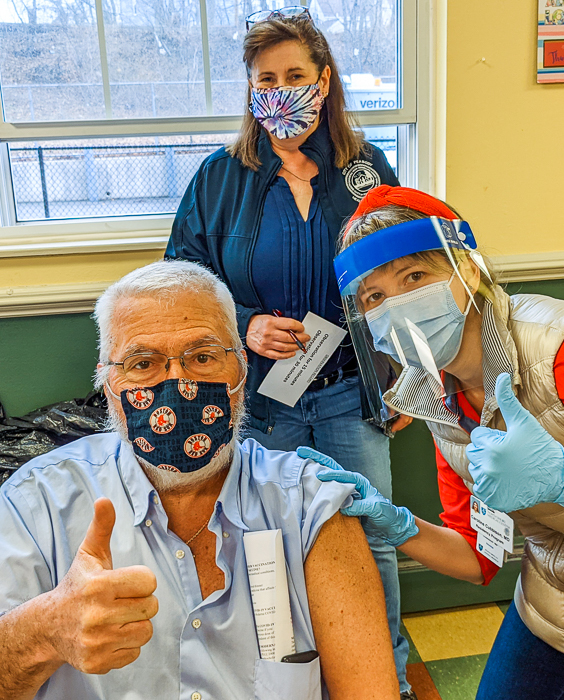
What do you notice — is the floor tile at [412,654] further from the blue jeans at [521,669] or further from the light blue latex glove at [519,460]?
the light blue latex glove at [519,460]

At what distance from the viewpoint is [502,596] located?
8.29 feet

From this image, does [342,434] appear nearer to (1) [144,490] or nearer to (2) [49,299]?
(1) [144,490]

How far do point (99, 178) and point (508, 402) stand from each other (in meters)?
1.77

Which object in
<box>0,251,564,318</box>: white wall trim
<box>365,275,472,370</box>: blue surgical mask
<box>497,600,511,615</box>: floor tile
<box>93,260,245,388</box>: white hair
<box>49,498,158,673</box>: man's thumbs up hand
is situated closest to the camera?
<box>49,498,158,673</box>: man's thumbs up hand

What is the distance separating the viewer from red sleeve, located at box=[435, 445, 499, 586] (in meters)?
1.55

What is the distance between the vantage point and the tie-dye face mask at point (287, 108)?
1847 millimetres

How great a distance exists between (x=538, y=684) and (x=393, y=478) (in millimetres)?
1034

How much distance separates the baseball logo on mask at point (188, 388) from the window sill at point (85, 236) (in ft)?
3.50

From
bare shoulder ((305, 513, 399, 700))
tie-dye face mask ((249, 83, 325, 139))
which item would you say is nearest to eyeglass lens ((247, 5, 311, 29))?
tie-dye face mask ((249, 83, 325, 139))

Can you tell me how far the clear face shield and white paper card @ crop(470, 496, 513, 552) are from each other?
269 mm

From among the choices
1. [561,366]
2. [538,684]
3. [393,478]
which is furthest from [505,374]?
[393,478]

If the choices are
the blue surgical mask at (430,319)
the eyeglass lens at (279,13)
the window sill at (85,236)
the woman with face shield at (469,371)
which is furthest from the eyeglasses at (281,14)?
the blue surgical mask at (430,319)

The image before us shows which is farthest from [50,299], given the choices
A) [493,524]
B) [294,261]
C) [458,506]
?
[493,524]

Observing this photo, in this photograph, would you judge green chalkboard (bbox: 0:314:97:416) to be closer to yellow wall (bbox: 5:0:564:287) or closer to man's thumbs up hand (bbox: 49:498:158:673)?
yellow wall (bbox: 5:0:564:287)
